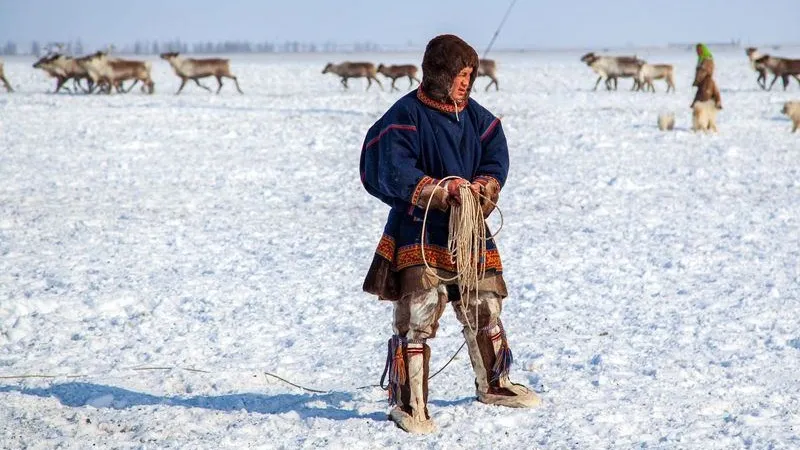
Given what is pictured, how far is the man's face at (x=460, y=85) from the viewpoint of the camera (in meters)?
3.50

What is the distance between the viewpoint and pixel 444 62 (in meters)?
3.47

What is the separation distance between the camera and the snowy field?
12.4ft

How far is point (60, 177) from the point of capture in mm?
10672

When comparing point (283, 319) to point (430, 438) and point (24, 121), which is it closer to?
point (430, 438)

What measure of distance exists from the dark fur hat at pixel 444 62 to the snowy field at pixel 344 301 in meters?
1.23

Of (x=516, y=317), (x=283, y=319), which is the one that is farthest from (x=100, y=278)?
(x=516, y=317)

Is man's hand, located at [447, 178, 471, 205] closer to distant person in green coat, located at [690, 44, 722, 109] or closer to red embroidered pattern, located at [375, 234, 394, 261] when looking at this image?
red embroidered pattern, located at [375, 234, 394, 261]

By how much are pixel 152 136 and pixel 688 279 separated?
9.89 meters

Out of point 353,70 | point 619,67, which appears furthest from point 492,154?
point 353,70

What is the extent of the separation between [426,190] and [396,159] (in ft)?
0.49

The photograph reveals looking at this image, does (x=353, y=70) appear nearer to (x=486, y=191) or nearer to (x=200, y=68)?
(x=200, y=68)

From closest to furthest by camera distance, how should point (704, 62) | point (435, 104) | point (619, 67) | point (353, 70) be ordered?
1. point (435, 104)
2. point (704, 62)
3. point (619, 67)
4. point (353, 70)

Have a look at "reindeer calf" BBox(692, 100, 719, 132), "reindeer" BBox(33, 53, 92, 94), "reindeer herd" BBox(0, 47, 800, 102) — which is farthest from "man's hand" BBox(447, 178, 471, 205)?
"reindeer" BBox(33, 53, 92, 94)

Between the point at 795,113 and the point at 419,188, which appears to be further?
the point at 795,113
